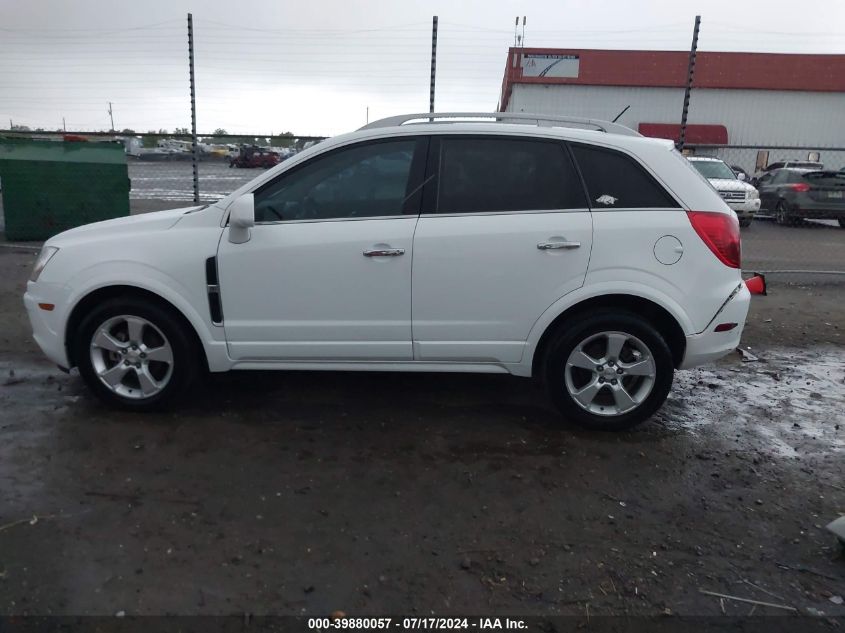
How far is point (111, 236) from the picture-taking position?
4406 mm

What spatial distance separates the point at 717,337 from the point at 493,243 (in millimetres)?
1485

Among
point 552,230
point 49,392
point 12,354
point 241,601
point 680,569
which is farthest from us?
point 12,354

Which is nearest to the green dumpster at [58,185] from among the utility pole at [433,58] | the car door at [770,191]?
the utility pole at [433,58]

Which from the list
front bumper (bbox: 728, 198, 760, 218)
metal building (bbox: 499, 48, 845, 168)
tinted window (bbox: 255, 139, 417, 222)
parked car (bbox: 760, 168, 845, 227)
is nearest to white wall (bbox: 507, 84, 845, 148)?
metal building (bbox: 499, 48, 845, 168)

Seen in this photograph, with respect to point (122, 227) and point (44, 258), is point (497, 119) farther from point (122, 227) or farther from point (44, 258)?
point (44, 258)

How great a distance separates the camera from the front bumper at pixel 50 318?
436 cm

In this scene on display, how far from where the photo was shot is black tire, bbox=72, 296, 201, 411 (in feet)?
14.2

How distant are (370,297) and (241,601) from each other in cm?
199

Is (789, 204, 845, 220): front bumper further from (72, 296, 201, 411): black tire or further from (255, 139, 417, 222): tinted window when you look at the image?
(72, 296, 201, 411): black tire

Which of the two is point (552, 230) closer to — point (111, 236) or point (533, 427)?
point (533, 427)

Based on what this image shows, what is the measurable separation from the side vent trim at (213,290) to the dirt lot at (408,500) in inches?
26.8

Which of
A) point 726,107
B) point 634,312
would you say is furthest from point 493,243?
point 726,107

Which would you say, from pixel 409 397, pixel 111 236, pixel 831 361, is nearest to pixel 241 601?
pixel 409 397

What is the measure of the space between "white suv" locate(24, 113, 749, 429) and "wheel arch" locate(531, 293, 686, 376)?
0.01m
